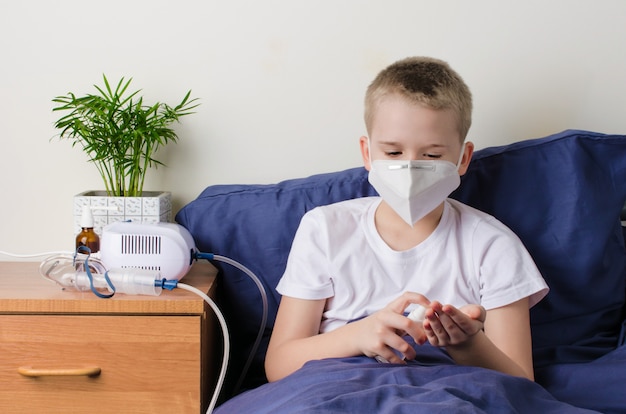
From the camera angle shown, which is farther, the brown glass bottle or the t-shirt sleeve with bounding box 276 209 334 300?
the brown glass bottle

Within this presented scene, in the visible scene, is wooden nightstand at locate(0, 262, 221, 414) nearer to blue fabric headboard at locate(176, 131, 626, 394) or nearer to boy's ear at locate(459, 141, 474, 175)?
blue fabric headboard at locate(176, 131, 626, 394)

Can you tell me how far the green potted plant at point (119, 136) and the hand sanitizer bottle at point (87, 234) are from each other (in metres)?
0.06

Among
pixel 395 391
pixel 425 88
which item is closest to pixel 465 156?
pixel 425 88

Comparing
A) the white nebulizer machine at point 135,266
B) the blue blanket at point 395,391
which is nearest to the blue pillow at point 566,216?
the blue blanket at point 395,391

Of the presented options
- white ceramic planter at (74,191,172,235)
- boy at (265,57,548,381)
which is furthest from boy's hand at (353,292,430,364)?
white ceramic planter at (74,191,172,235)

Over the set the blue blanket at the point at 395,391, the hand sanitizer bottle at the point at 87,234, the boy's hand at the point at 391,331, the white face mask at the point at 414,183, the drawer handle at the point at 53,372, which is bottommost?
the drawer handle at the point at 53,372

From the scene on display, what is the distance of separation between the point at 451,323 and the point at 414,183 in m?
0.25

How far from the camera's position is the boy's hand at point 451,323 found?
929 mm

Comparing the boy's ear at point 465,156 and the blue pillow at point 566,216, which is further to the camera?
the blue pillow at point 566,216

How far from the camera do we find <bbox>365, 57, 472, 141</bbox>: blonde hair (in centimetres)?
113

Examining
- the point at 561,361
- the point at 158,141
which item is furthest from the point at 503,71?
the point at 158,141

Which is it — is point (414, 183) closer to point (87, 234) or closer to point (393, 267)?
point (393, 267)

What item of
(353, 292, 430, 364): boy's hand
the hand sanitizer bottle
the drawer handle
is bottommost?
the drawer handle

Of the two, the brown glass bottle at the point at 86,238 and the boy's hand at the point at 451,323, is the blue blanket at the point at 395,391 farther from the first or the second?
the brown glass bottle at the point at 86,238
